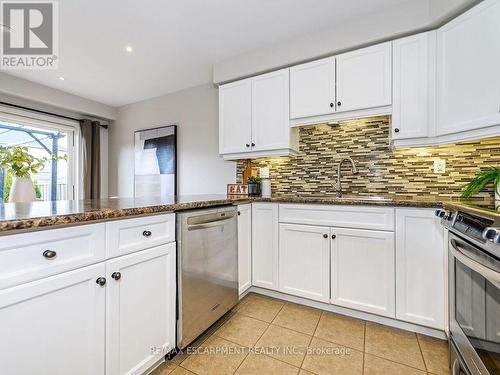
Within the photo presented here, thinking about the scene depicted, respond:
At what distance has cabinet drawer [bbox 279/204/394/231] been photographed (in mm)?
1712

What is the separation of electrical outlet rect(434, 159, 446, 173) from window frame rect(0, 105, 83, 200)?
182 inches

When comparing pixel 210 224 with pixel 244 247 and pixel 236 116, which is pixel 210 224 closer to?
pixel 244 247

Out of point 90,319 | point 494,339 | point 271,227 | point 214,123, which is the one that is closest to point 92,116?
point 214,123

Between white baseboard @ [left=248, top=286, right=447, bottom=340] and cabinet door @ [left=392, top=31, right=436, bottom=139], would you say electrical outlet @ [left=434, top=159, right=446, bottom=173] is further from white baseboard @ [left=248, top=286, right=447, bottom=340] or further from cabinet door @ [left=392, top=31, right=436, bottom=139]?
white baseboard @ [left=248, top=286, right=447, bottom=340]

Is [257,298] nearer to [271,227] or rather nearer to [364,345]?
[271,227]

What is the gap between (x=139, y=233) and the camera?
120 cm

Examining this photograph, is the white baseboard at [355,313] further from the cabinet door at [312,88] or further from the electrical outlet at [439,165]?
the cabinet door at [312,88]

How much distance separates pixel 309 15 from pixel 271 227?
182 centimetres

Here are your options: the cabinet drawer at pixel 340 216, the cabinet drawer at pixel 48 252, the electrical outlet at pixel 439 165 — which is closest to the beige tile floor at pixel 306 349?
the cabinet drawer at pixel 340 216

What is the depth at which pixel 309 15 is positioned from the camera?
1943mm

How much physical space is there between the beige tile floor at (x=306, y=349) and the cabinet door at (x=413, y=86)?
1.49 m

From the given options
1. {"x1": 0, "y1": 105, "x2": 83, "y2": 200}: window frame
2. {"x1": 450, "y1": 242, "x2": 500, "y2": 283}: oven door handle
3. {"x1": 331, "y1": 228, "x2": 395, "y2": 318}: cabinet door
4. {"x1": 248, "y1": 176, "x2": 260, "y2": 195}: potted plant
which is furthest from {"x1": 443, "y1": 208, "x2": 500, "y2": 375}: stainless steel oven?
{"x1": 0, "y1": 105, "x2": 83, "y2": 200}: window frame

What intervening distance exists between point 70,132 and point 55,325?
12.7 ft

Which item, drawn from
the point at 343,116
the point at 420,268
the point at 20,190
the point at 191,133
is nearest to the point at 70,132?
the point at 191,133
